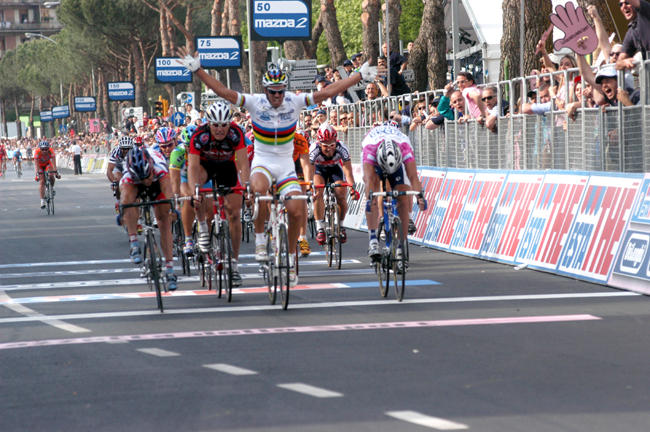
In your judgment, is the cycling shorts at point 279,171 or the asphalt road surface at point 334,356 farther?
the cycling shorts at point 279,171

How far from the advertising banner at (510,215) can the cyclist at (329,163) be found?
2.00 meters

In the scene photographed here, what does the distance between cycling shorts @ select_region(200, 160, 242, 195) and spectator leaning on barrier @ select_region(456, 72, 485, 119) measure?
5.74 metres

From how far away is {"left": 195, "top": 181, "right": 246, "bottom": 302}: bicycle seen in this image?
1037 cm

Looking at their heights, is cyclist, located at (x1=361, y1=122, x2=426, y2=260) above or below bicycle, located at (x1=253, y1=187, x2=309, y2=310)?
above

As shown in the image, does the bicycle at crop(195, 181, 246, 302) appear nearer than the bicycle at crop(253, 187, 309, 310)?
No

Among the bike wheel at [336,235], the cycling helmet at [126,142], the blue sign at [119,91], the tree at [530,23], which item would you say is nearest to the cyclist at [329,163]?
the bike wheel at [336,235]

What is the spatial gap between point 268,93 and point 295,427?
5513mm

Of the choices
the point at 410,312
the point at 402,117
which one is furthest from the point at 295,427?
the point at 402,117

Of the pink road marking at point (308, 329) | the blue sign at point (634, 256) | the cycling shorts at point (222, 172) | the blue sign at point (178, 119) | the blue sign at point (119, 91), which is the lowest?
the pink road marking at point (308, 329)

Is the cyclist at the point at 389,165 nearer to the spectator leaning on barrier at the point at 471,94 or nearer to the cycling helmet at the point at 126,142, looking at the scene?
the cycling helmet at the point at 126,142

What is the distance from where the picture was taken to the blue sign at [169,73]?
4362cm

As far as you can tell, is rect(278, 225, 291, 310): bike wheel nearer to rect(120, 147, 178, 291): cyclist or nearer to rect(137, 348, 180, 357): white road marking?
rect(120, 147, 178, 291): cyclist

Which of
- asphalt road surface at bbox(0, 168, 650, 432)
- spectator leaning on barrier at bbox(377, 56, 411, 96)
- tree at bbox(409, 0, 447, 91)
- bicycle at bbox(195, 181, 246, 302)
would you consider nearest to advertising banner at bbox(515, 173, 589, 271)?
asphalt road surface at bbox(0, 168, 650, 432)

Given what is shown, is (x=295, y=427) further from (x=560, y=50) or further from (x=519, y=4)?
(x=519, y=4)
